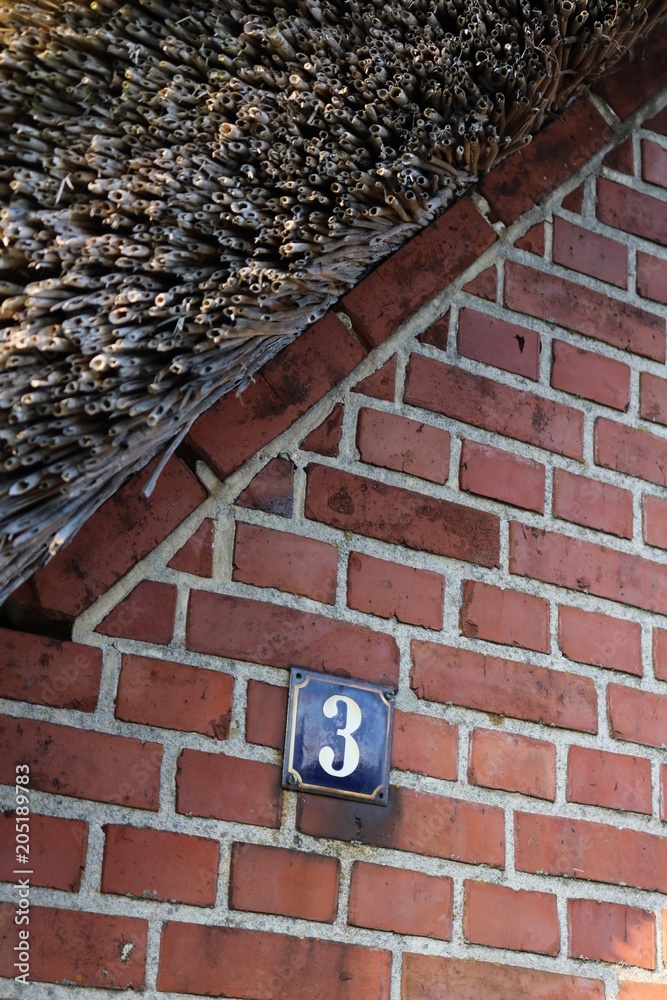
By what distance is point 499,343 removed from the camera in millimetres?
1928

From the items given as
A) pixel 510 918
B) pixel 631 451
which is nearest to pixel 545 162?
pixel 631 451

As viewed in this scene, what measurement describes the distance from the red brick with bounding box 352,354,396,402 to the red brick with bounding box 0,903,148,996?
0.84m

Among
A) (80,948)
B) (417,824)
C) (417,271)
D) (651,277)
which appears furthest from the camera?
(651,277)

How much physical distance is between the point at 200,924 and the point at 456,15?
1.28 metres

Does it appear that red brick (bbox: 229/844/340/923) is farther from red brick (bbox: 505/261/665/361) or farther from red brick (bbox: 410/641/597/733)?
red brick (bbox: 505/261/665/361)

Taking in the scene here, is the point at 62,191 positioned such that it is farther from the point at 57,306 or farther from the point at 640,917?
the point at 640,917

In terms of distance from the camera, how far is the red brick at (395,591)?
172 centimetres

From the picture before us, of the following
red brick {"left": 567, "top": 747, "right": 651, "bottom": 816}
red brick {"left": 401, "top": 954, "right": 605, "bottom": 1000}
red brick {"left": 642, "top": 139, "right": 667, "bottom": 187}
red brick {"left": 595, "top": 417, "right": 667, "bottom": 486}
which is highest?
red brick {"left": 642, "top": 139, "right": 667, "bottom": 187}

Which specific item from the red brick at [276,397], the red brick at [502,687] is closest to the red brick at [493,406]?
the red brick at [276,397]

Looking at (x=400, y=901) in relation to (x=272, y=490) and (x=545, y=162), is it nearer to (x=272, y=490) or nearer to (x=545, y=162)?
(x=272, y=490)

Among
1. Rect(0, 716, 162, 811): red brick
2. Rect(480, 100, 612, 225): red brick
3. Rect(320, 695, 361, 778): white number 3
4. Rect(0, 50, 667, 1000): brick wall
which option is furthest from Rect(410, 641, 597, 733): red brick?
Rect(480, 100, 612, 225): red brick

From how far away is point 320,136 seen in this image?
5.04 ft

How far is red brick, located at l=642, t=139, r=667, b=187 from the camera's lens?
2143 mm

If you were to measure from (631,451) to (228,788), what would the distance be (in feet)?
3.01
